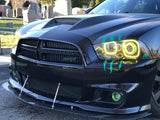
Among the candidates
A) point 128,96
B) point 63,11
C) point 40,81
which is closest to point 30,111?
point 40,81

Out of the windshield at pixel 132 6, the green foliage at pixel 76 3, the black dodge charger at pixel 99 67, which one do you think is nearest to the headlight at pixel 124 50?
the black dodge charger at pixel 99 67

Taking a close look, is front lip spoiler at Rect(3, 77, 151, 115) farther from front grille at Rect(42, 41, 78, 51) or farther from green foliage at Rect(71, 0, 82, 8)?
green foliage at Rect(71, 0, 82, 8)

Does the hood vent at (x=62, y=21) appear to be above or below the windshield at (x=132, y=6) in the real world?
below

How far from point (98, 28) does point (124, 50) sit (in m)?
0.42

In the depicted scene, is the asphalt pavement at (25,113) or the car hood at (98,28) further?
the asphalt pavement at (25,113)

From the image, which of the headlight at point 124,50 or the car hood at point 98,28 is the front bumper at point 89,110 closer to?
the headlight at point 124,50

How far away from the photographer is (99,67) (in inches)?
83.4

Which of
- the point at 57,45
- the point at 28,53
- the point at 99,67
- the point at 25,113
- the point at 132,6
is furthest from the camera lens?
the point at 132,6

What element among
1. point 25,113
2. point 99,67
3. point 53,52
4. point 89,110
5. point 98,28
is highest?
point 98,28

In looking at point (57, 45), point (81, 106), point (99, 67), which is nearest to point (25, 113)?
point (81, 106)

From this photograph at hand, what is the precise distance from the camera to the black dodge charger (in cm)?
212

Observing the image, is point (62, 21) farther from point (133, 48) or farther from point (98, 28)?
point (133, 48)

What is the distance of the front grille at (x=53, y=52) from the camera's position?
2.23m

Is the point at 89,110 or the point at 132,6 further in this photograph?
the point at 132,6
